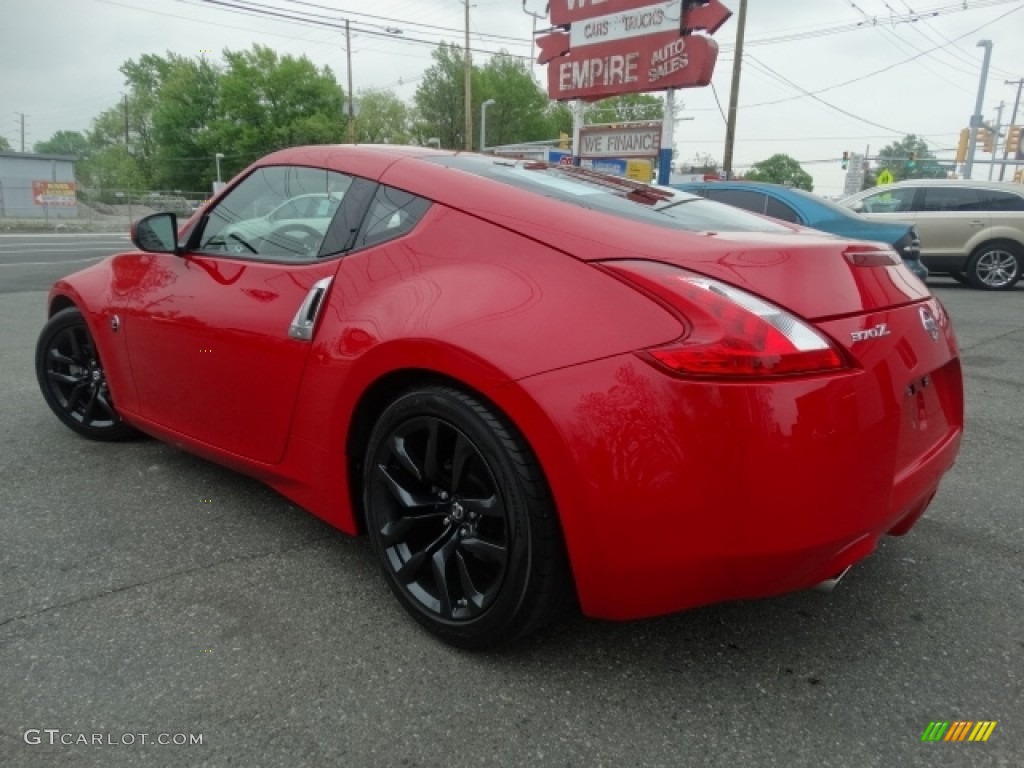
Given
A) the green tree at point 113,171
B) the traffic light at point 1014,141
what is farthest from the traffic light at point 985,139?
the green tree at point 113,171

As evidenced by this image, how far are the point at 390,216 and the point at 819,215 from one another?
5999mm

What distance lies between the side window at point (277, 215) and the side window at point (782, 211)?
559 cm

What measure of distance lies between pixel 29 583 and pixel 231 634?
77 cm

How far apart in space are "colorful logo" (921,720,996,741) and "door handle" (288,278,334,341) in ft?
6.27

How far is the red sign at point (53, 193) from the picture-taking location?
3778 cm

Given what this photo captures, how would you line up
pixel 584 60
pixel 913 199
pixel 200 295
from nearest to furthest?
pixel 200 295, pixel 913 199, pixel 584 60

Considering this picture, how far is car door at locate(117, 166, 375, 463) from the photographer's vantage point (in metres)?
2.33

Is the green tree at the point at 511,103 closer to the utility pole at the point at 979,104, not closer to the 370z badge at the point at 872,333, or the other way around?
the utility pole at the point at 979,104

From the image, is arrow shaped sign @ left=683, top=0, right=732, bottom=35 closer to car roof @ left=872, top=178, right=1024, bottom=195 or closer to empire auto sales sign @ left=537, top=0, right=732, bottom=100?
empire auto sales sign @ left=537, top=0, right=732, bottom=100

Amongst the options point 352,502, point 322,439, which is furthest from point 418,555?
point 322,439

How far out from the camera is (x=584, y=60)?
1373cm

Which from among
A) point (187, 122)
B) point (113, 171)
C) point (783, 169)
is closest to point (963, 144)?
point (187, 122)

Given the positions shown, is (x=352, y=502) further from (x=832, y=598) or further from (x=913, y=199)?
(x=913, y=199)

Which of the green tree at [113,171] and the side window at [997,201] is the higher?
the green tree at [113,171]
